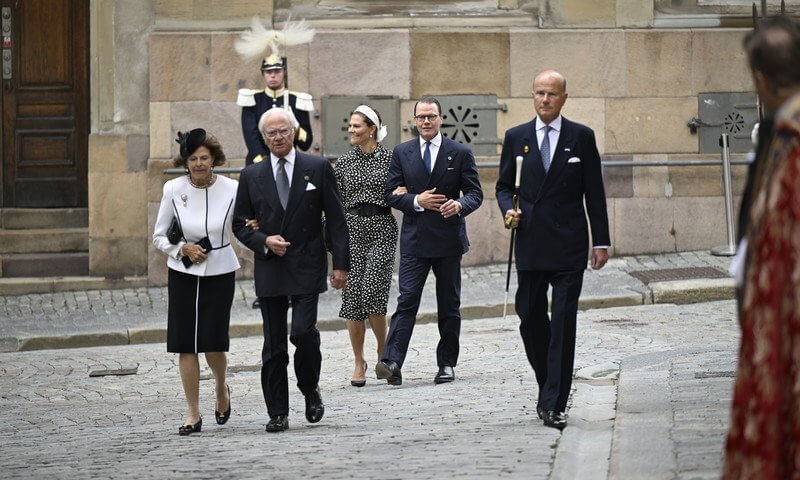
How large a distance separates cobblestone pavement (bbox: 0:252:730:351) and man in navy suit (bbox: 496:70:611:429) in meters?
5.04

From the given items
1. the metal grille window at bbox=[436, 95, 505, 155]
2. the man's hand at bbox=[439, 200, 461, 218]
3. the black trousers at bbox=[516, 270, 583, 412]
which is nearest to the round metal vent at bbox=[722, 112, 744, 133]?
the metal grille window at bbox=[436, 95, 505, 155]

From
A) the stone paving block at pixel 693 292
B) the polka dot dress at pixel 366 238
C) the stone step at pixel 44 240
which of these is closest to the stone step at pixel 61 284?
the stone step at pixel 44 240

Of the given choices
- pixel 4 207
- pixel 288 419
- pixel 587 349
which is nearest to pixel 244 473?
pixel 288 419

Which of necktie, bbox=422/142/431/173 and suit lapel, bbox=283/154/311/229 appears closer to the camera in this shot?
suit lapel, bbox=283/154/311/229

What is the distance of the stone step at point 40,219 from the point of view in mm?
16797

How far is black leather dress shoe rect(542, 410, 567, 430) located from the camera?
8.53m

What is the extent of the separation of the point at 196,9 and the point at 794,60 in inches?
474

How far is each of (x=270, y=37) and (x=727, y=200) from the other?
4.65 meters

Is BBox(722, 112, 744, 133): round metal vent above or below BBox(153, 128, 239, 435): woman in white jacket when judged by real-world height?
above

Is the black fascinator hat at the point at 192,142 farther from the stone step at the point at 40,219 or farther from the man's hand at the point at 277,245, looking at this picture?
the stone step at the point at 40,219

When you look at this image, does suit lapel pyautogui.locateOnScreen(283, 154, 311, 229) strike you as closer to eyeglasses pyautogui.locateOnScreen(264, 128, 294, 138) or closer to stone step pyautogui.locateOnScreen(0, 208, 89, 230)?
eyeglasses pyautogui.locateOnScreen(264, 128, 294, 138)

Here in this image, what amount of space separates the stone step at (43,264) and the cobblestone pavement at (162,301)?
0.49 meters

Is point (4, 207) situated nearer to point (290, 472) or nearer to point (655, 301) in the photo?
point (655, 301)

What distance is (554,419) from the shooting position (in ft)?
28.1
